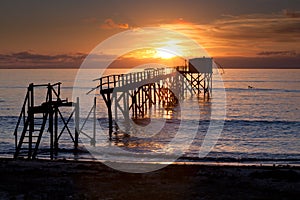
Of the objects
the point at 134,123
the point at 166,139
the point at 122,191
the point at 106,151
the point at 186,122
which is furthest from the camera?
the point at 186,122

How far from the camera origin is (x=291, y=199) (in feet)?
36.8

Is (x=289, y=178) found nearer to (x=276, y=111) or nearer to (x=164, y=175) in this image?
(x=164, y=175)

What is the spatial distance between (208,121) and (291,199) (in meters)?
30.8

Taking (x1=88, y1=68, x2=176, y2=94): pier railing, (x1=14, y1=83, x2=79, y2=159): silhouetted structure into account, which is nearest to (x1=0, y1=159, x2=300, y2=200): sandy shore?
(x1=14, y1=83, x2=79, y2=159): silhouetted structure

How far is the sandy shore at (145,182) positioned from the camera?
38.2 ft

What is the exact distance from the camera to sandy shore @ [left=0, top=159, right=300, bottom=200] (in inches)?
459

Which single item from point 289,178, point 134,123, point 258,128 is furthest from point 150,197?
point 258,128

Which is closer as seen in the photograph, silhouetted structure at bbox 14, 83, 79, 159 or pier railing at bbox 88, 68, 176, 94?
silhouetted structure at bbox 14, 83, 79, 159

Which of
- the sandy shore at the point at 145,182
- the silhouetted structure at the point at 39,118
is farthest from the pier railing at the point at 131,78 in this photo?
the sandy shore at the point at 145,182

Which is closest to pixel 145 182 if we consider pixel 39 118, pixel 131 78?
pixel 39 118

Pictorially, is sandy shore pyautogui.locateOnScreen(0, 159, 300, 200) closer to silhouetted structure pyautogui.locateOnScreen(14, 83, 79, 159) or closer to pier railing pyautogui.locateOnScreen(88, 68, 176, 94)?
silhouetted structure pyautogui.locateOnScreen(14, 83, 79, 159)

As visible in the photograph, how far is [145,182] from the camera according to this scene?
13016 millimetres

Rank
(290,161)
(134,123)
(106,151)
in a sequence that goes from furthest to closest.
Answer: (134,123) → (106,151) → (290,161)

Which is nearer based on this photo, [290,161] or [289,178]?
[289,178]
